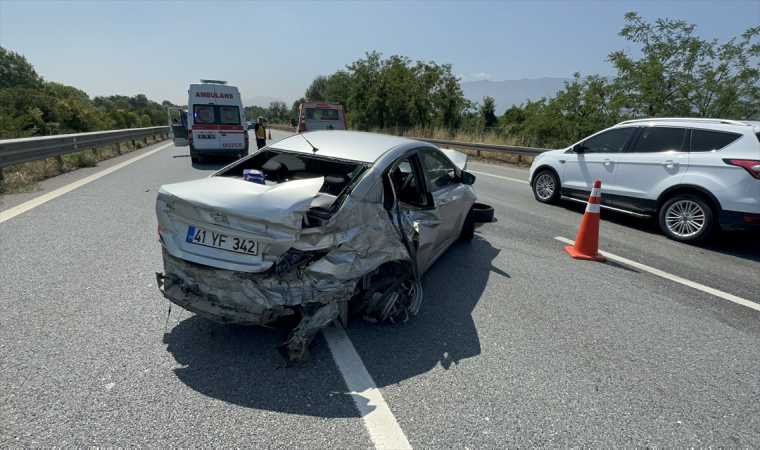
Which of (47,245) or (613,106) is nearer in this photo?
(47,245)

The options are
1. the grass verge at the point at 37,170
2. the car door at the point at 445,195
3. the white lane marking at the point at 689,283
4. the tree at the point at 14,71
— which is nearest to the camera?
the white lane marking at the point at 689,283

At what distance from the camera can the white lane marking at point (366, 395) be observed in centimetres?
212

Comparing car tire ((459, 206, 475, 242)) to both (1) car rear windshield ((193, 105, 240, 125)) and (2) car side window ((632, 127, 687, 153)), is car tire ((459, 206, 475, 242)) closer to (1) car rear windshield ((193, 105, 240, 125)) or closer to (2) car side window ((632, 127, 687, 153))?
(2) car side window ((632, 127, 687, 153))

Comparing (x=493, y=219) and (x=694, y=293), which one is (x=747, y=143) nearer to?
(x=694, y=293)

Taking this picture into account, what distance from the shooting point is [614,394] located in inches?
101

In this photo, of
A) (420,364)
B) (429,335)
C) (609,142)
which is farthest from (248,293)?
(609,142)

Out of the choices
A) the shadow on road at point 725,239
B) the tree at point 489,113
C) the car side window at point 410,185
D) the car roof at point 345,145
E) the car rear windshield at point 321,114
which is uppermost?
the tree at point 489,113

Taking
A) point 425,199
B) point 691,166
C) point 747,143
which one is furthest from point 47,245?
point 747,143

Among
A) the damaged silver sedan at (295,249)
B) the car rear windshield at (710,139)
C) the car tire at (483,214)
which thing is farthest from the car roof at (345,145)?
the car rear windshield at (710,139)

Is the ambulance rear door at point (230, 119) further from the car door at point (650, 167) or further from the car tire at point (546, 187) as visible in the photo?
the car door at point (650, 167)

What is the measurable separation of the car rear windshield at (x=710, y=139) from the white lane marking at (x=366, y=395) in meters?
6.30

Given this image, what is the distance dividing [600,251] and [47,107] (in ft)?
134

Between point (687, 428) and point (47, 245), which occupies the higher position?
point (47, 245)

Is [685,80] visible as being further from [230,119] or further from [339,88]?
[339,88]
